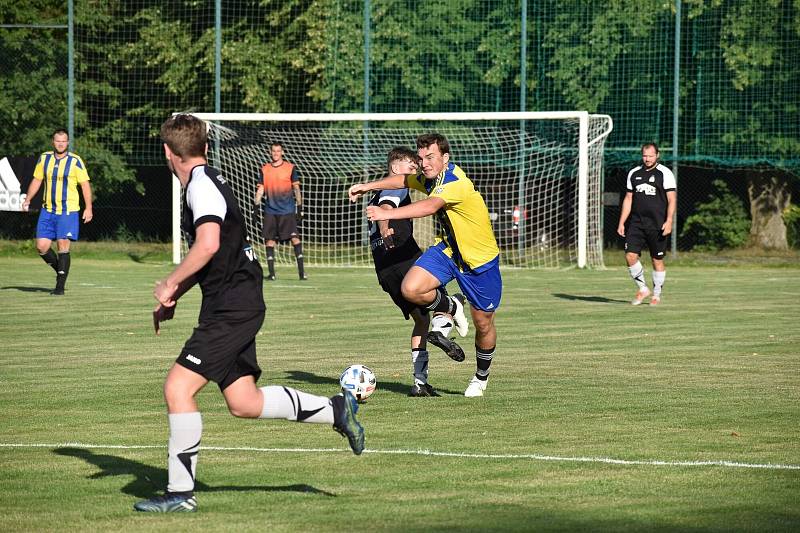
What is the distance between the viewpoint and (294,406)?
267 inches

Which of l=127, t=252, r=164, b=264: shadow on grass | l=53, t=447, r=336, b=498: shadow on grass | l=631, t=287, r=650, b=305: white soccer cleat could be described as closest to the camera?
l=53, t=447, r=336, b=498: shadow on grass

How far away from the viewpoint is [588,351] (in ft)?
43.5

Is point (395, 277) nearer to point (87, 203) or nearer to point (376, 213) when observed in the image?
point (376, 213)

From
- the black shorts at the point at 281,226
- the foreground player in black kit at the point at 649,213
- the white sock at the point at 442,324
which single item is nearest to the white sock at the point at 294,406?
the white sock at the point at 442,324

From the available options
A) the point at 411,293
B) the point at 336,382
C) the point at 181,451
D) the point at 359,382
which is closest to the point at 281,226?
the point at 336,382

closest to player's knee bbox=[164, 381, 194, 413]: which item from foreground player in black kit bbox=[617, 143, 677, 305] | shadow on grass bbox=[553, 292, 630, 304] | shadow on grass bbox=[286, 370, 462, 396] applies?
shadow on grass bbox=[286, 370, 462, 396]

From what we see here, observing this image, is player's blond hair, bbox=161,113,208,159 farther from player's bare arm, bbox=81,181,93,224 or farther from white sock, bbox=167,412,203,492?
player's bare arm, bbox=81,181,93,224

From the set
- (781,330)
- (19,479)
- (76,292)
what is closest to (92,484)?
(19,479)

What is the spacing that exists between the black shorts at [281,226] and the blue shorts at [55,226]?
5.01 m

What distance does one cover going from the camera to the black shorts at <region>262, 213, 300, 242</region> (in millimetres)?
23922

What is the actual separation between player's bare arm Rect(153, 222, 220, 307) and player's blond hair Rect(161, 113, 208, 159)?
0.45 meters

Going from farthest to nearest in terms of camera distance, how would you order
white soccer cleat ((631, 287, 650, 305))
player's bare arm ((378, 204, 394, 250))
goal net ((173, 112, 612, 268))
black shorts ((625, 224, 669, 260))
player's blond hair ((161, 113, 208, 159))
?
goal net ((173, 112, 612, 268)) → black shorts ((625, 224, 669, 260)) → white soccer cleat ((631, 287, 650, 305)) → player's bare arm ((378, 204, 394, 250)) → player's blond hair ((161, 113, 208, 159))

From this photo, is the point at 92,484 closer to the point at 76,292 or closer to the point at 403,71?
the point at 76,292

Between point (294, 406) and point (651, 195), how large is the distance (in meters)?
13.2
